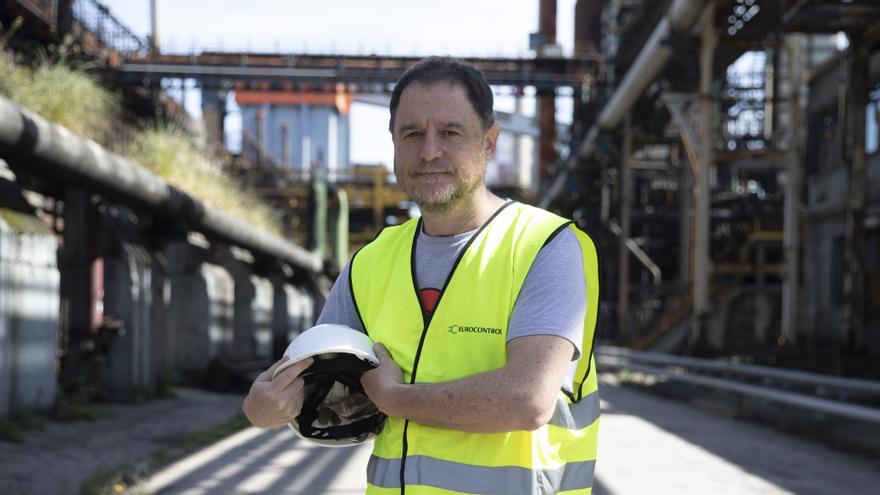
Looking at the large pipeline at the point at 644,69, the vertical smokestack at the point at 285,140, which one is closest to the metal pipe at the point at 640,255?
the large pipeline at the point at 644,69

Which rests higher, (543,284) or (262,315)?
(543,284)

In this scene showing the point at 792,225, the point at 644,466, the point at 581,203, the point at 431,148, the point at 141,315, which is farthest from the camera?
the point at 581,203

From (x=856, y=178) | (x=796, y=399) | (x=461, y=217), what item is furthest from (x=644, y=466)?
(x=856, y=178)

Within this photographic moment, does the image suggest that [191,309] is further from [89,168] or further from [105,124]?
[89,168]

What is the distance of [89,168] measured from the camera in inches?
409

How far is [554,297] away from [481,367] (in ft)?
0.74

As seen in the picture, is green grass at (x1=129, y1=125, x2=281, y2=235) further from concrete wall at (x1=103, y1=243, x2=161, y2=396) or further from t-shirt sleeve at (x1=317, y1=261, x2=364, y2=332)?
t-shirt sleeve at (x1=317, y1=261, x2=364, y2=332)

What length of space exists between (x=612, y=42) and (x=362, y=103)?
100ft

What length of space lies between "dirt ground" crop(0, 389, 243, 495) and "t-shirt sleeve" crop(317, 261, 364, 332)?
14.2ft

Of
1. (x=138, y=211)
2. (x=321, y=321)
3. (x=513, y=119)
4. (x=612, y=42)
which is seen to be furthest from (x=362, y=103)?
(x=321, y=321)

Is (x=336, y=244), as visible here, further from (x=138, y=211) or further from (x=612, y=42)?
(x=138, y=211)

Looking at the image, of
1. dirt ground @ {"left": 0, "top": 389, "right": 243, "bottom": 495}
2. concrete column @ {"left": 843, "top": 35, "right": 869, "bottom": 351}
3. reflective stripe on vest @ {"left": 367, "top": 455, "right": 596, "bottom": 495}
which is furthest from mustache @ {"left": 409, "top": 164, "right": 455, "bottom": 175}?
concrete column @ {"left": 843, "top": 35, "right": 869, "bottom": 351}

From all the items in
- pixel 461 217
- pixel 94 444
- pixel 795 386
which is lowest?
pixel 795 386

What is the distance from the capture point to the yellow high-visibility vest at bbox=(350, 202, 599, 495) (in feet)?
7.33
